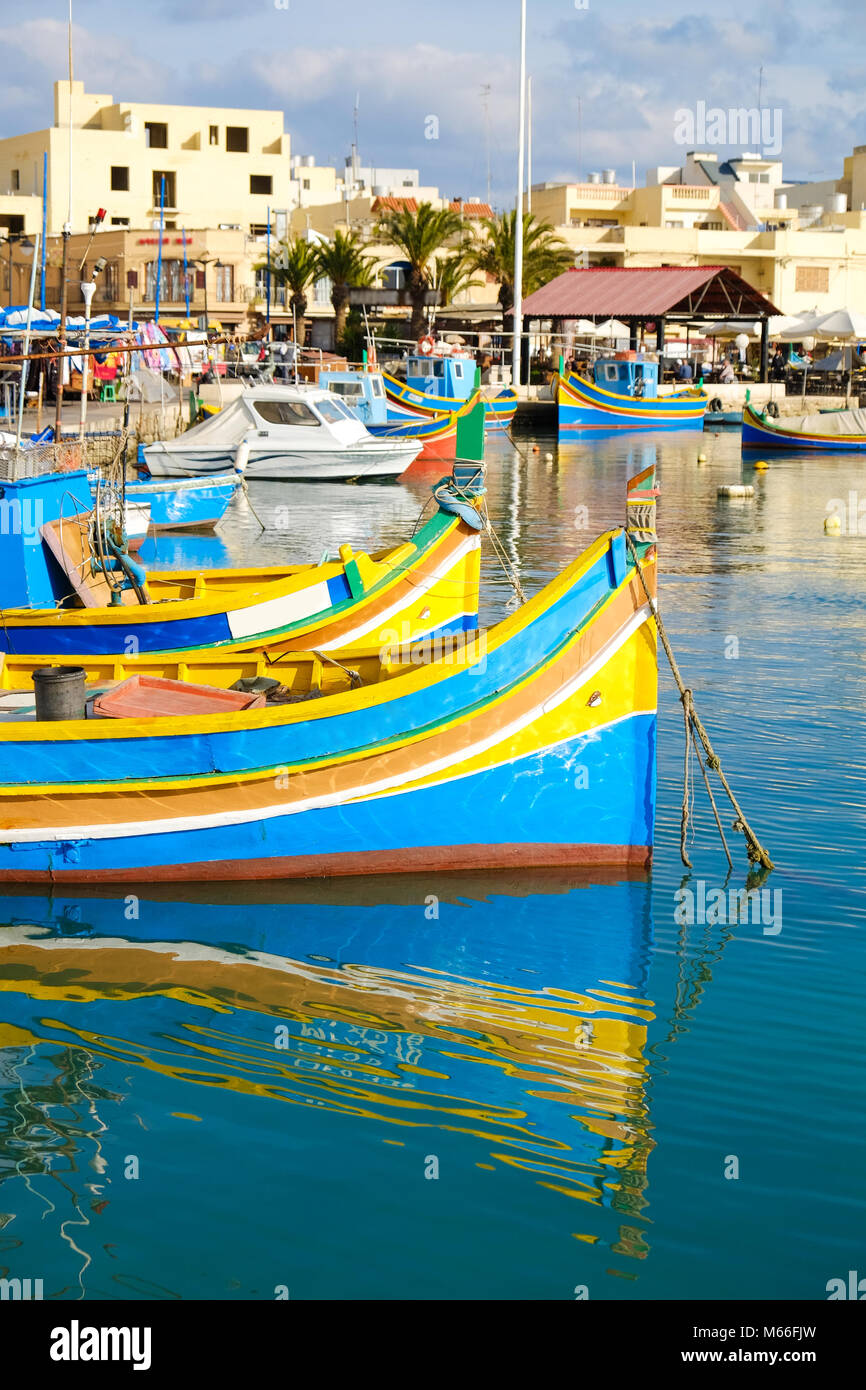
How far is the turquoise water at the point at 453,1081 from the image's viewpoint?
5254 millimetres

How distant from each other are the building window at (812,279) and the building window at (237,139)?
27.2 m

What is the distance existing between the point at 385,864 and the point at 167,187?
65.0 m

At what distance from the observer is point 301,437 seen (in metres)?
32.1

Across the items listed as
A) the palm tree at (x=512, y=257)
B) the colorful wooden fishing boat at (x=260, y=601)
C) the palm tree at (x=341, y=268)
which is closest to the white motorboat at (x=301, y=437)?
the colorful wooden fishing boat at (x=260, y=601)

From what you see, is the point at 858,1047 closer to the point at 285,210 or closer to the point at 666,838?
the point at 666,838

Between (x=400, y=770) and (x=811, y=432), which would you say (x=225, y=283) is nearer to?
(x=811, y=432)

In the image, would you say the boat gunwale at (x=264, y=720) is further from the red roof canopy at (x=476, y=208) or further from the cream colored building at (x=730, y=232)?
the red roof canopy at (x=476, y=208)

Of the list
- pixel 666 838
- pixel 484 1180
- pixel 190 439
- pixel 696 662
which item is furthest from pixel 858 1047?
pixel 190 439

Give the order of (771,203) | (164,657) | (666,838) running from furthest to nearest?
(771,203)
(164,657)
(666,838)

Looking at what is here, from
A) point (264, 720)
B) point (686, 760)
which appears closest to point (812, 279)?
point (686, 760)

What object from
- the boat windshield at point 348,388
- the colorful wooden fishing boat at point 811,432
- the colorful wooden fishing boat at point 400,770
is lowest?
the colorful wooden fishing boat at point 400,770

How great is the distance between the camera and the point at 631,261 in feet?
225

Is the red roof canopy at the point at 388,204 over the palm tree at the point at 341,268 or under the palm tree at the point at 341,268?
over
